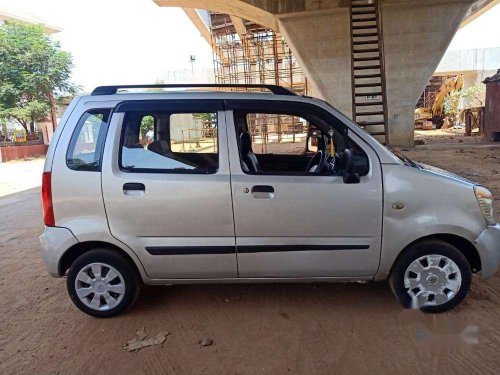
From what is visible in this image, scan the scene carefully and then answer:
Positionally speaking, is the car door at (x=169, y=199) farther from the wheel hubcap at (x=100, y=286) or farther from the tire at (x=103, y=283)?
the wheel hubcap at (x=100, y=286)

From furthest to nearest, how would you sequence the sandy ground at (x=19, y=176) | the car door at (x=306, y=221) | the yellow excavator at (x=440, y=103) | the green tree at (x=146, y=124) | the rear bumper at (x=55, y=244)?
the yellow excavator at (x=440, y=103), the sandy ground at (x=19, y=176), the green tree at (x=146, y=124), the rear bumper at (x=55, y=244), the car door at (x=306, y=221)

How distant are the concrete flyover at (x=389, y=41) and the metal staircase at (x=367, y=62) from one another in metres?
0.43

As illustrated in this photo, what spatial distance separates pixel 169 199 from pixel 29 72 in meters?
23.2

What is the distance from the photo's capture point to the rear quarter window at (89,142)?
3.37 meters

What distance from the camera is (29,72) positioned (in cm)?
2244

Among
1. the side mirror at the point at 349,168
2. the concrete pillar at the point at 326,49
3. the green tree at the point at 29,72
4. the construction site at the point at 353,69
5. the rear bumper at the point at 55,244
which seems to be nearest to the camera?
the side mirror at the point at 349,168

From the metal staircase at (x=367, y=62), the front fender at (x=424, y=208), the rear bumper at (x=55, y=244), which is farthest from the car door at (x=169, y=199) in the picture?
the metal staircase at (x=367, y=62)

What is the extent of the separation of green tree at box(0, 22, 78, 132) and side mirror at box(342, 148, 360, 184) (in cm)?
2276

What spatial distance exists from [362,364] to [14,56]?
2478cm

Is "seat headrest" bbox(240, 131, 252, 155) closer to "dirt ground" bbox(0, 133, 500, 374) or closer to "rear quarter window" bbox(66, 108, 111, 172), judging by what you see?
"rear quarter window" bbox(66, 108, 111, 172)

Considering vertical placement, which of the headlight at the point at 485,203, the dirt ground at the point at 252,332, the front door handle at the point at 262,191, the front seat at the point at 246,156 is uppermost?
the front seat at the point at 246,156

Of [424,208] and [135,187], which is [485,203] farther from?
[135,187]

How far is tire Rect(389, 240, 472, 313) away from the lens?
3.31 m

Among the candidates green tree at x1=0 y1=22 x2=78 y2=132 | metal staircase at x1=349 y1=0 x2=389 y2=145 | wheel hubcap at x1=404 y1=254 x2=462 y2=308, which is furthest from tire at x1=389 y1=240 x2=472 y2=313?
green tree at x1=0 y1=22 x2=78 y2=132
